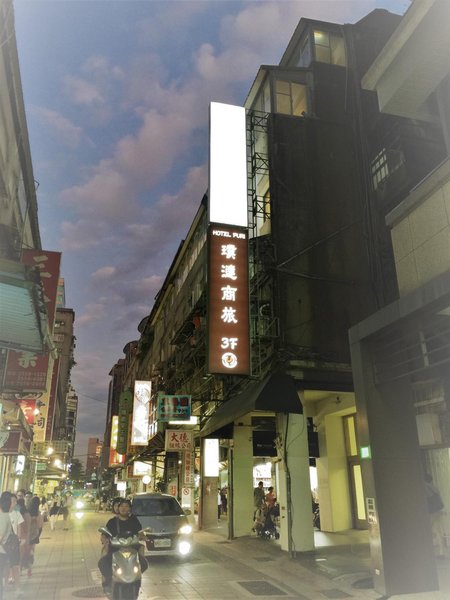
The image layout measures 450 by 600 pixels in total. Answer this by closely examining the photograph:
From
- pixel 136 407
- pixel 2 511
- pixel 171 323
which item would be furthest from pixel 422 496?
pixel 171 323

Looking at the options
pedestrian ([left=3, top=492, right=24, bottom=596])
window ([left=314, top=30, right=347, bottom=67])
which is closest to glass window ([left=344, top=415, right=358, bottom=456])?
pedestrian ([left=3, top=492, right=24, bottom=596])

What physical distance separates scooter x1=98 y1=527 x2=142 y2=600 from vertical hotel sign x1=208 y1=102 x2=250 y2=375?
→ 8.90 metres

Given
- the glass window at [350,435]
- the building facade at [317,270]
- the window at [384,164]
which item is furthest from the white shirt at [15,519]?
the window at [384,164]

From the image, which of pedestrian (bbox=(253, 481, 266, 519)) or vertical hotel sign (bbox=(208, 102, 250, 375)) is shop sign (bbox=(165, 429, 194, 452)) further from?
vertical hotel sign (bbox=(208, 102, 250, 375))

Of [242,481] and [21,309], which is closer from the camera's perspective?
[21,309]

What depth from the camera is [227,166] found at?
19.3 m

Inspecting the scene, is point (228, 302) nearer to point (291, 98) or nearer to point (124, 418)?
point (291, 98)

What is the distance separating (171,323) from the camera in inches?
1542

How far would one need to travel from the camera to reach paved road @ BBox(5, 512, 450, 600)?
9.06 meters

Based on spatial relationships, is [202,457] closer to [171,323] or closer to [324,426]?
[324,426]

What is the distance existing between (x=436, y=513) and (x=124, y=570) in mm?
8445

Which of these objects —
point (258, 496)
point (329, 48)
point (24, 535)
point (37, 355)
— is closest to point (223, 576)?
point (24, 535)

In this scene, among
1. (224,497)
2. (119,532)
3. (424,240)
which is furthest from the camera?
(224,497)

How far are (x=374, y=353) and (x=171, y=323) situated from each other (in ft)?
98.6
